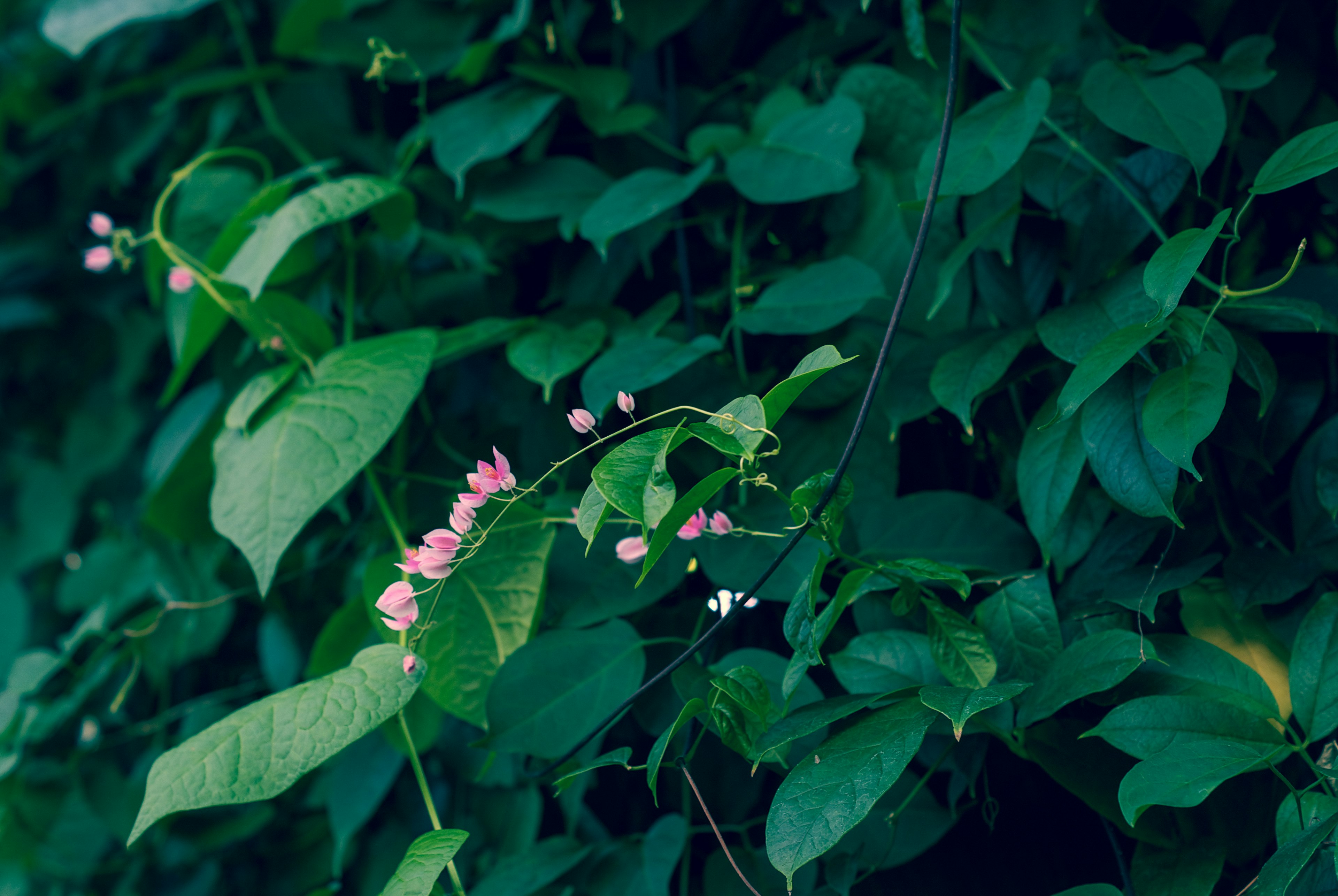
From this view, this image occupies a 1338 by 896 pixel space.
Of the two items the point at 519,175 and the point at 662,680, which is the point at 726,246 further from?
the point at 662,680

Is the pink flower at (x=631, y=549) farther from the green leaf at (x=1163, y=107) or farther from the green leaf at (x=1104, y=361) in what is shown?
the green leaf at (x=1163, y=107)

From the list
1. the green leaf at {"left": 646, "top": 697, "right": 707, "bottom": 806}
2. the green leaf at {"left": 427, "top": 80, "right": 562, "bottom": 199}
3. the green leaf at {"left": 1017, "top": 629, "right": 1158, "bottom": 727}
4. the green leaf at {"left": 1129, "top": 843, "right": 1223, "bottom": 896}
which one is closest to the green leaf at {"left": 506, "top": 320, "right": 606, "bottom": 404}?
the green leaf at {"left": 427, "top": 80, "right": 562, "bottom": 199}

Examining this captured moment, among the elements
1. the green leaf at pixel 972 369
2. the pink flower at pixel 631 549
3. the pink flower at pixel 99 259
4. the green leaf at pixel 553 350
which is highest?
the pink flower at pixel 99 259

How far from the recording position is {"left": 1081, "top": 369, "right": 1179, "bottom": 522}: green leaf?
41 cm

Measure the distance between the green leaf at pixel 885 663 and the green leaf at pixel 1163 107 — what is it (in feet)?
1.03

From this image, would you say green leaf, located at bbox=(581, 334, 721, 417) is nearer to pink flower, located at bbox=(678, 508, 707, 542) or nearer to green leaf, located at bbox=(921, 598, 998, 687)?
pink flower, located at bbox=(678, 508, 707, 542)

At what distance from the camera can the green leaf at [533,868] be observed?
54 centimetres

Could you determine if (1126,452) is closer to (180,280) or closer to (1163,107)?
(1163,107)

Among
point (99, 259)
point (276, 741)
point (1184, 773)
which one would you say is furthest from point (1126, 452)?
point (99, 259)

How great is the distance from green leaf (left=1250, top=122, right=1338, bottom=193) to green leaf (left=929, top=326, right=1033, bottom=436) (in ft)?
0.48

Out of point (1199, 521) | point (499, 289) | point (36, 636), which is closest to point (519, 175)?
point (499, 289)

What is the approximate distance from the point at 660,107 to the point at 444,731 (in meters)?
0.61

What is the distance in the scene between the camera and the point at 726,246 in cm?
68

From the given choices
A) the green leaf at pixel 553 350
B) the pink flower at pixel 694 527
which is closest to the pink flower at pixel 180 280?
the green leaf at pixel 553 350
